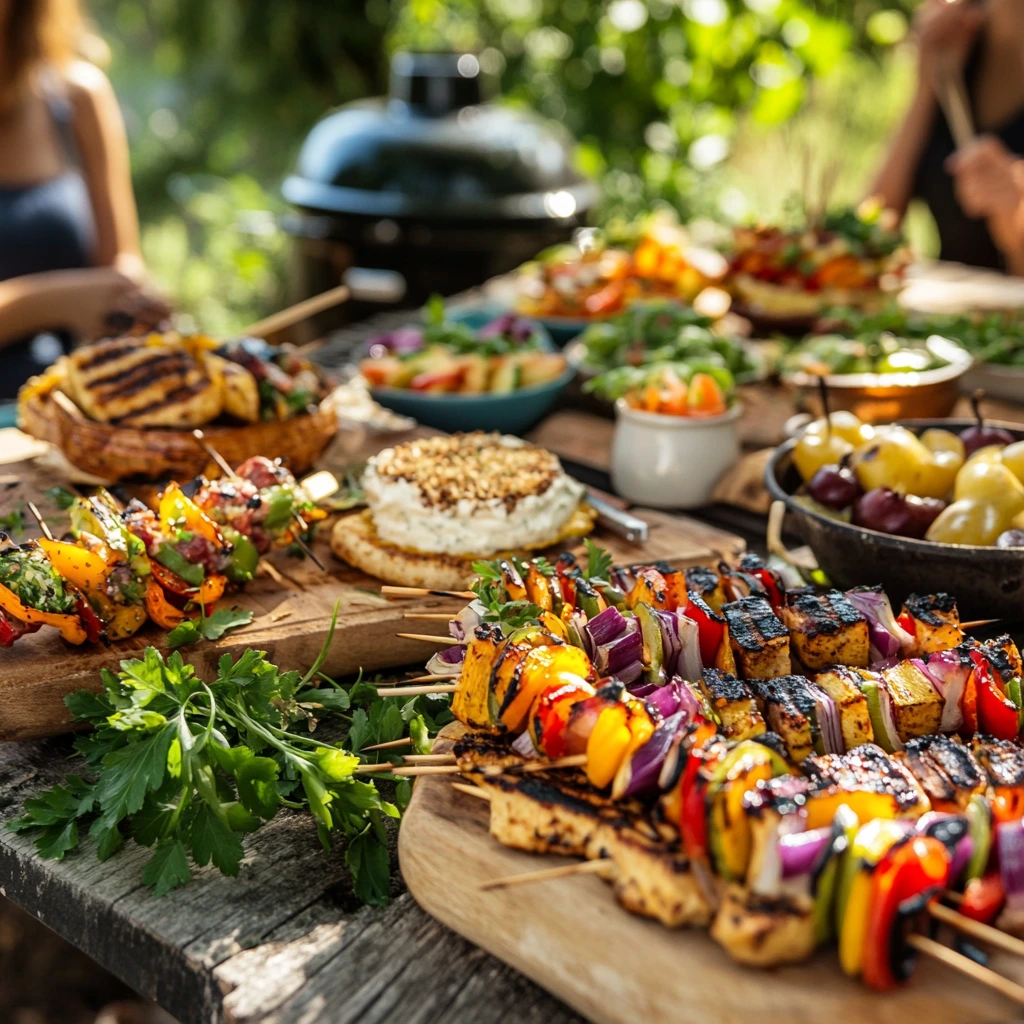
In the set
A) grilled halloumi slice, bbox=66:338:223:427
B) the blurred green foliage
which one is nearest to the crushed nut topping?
grilled halloumi slice, bbox=66:338:223:427

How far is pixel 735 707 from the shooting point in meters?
1.68

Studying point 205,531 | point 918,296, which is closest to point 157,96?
point 918,296

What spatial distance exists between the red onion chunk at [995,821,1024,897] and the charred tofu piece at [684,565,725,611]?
2.21ft

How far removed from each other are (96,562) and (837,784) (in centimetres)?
137

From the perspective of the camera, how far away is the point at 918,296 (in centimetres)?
550

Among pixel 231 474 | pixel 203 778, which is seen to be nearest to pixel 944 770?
pixel 203 778

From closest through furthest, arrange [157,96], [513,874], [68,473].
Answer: [513,874] → [68,473] → [157,96]

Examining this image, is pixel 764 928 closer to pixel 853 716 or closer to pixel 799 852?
pixel 799 852

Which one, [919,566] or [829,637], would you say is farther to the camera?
[919,566]

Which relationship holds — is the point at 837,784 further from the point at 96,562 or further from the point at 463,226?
the point at 463,226

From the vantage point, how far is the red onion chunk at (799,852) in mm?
1338

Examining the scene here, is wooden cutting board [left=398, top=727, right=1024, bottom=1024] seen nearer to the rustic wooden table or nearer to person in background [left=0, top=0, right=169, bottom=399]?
the rustic wooden table

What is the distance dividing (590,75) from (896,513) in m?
8.01

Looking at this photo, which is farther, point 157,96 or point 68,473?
point 157,96
